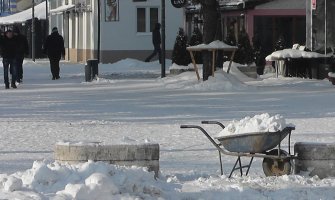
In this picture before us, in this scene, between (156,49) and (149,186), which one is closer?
(149,186)

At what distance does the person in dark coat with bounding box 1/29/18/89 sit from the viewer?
2764 cm

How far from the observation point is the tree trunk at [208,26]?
2661 centimetres

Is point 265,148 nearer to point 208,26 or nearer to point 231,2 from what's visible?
point 208,26

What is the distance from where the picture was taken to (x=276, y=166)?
10414 mm

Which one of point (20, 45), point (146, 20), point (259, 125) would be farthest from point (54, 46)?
point (259, 125)

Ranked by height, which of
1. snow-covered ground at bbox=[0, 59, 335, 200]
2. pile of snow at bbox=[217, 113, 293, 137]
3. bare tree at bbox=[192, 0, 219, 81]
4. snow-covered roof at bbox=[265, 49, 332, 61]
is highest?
bare tree at bbox=[192, 0, 219, 81]

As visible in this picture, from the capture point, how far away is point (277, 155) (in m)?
10.3

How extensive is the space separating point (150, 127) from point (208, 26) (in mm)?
10624

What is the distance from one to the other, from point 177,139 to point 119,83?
612 inches

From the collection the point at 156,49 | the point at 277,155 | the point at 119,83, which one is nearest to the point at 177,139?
the point at 277,155

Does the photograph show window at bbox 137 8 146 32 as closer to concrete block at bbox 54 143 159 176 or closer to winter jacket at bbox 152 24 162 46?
winter jacket at bbox 152 24 162 46

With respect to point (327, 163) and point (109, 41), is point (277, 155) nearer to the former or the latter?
point (327, 163)

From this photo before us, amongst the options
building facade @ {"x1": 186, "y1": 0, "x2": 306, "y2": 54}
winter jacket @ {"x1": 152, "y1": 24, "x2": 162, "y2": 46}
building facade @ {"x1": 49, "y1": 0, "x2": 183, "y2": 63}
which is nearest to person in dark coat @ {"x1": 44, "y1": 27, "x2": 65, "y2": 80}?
building facade @ {"x1": 186, "y1": 0, "x2": 306, "y2": 54}

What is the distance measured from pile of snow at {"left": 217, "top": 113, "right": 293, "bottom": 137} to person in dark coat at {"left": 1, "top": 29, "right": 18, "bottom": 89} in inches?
701
